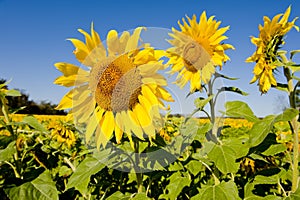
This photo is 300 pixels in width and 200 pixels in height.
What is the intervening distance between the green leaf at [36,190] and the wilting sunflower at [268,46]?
3.85 feet

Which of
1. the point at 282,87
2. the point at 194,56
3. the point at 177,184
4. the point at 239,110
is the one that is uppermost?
the point at 194,56

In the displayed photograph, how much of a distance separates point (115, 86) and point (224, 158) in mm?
623

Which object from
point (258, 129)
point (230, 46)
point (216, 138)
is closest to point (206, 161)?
point (216, 138)

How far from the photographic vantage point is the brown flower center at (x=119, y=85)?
1.35 metres

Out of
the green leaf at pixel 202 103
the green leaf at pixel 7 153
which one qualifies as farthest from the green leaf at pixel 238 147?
the green leaf at pixel 7 153

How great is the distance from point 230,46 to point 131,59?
661mm

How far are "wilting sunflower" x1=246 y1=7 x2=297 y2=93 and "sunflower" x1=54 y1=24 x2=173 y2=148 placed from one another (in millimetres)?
637

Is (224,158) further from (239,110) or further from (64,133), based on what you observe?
(64,133)

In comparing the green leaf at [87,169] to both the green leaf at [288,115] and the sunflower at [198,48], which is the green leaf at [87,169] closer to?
the sunflower at [198,48]

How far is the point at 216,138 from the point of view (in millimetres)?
1807

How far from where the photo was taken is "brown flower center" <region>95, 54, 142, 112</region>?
4.44ft

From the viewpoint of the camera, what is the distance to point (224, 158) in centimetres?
164

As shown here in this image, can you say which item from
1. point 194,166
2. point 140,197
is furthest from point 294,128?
point 140,197

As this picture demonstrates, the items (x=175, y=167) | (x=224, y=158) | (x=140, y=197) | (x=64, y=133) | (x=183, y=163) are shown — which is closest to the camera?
(x=140, y=197)
